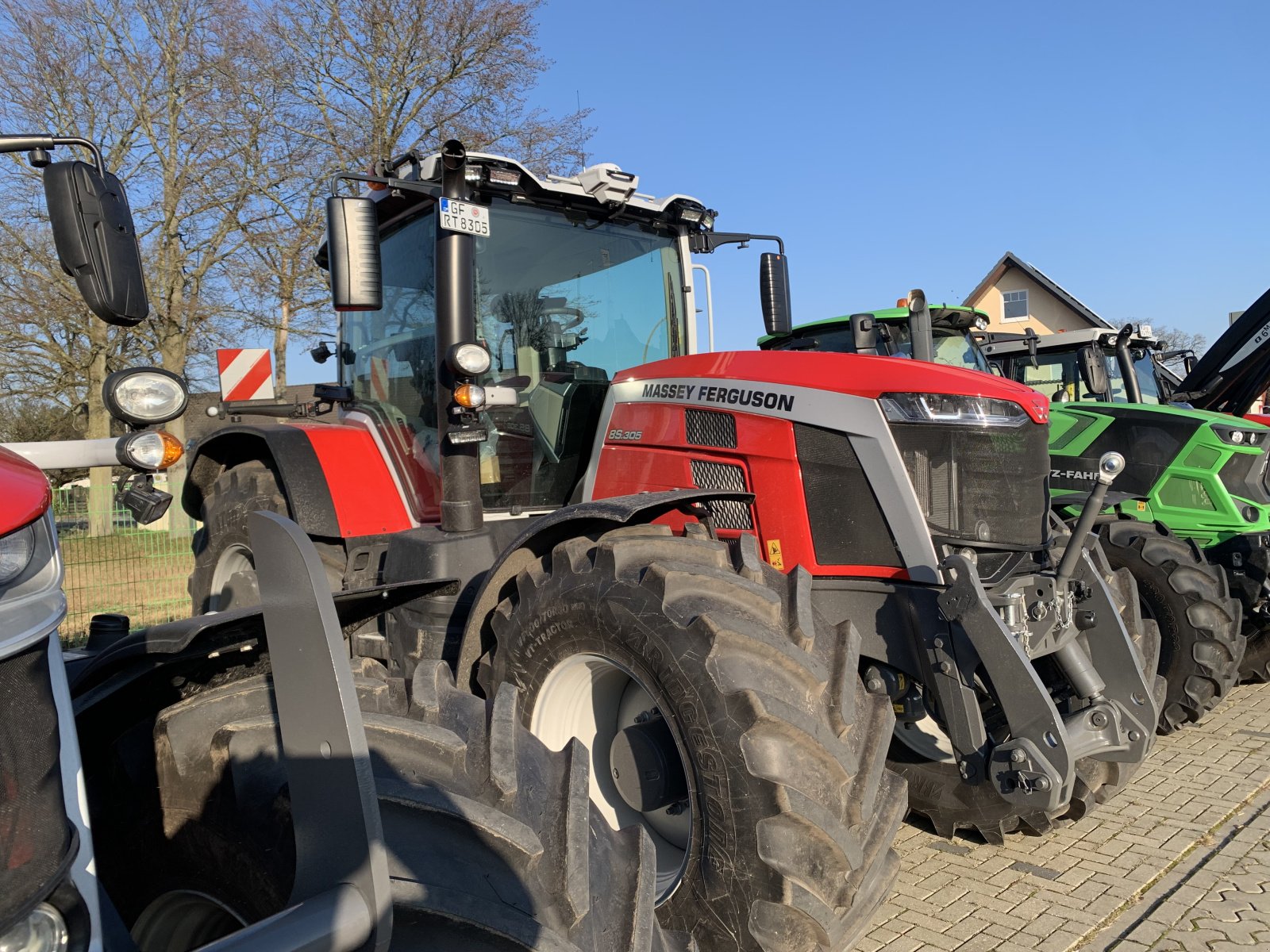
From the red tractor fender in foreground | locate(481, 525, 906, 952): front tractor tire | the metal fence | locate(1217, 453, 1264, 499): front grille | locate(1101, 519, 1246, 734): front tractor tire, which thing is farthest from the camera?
the metal fence

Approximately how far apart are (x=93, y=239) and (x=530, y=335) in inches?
86.9

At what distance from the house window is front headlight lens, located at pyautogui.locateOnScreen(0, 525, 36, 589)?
130ft

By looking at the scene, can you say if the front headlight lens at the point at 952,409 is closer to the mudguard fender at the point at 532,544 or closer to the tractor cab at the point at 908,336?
the mudguard fender at the point at 532,544

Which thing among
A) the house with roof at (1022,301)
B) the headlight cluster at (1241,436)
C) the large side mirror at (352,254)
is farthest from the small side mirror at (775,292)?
the house with roof at (1022,301)

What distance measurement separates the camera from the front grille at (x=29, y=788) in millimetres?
1219

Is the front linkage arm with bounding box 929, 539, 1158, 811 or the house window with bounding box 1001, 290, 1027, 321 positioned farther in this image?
the house window with bounding box 1001, 290, 1027, 321

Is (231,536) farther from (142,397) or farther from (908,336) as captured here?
(908,336)

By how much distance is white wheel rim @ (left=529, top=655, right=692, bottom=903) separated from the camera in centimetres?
304

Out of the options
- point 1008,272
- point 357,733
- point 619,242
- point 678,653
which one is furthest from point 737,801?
point 1008,272

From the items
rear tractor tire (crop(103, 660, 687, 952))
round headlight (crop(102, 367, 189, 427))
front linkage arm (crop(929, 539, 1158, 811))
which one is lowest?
front linkage arm (crop(929, 539, 1158, 811))

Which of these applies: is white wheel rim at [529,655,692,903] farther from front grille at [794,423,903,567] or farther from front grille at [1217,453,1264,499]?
front grille at [1217,453,1264,499]

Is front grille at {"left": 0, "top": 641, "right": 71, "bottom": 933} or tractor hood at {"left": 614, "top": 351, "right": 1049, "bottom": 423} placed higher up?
tractor hood at {"left": 614, "top": 351, "right": 1049, "bottom": 423}

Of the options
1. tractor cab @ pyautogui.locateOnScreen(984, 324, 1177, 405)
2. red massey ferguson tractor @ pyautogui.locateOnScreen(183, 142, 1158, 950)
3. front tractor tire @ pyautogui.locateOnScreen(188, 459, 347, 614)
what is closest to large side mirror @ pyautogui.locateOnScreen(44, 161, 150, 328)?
red massey ferguson tractor @ pyautogui.locateOnScreen(183, 142, 1158, 950)

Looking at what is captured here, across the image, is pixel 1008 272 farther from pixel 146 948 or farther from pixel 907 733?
pixel 146 948
